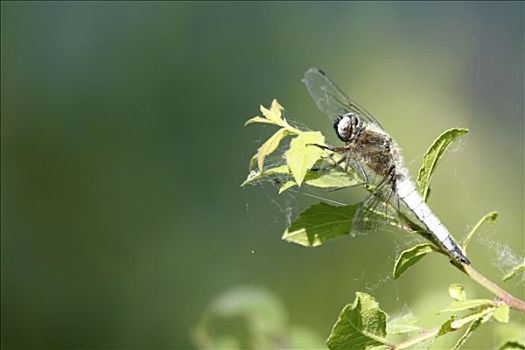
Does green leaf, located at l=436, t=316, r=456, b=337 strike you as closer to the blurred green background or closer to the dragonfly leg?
the dragonfly leg

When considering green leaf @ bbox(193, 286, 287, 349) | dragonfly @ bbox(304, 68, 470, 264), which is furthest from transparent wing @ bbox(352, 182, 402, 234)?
green leaf @ bbox(193, 286, 287, 349)

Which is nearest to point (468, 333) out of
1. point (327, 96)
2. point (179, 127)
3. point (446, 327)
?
point (446, 327)

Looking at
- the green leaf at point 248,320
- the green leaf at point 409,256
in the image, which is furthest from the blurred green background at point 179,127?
Answer: the green leaf at point 409,256

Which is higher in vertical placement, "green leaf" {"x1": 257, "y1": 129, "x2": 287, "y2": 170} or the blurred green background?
the blurred green background

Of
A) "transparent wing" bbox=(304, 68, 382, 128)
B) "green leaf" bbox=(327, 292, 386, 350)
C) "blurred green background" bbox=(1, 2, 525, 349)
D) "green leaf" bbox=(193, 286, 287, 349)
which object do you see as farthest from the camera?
"blurred green background" bbox=(1, 2, 525, 349)

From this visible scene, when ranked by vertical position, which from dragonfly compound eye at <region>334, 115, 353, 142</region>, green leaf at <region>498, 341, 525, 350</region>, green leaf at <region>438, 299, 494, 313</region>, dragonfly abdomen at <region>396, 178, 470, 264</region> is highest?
dragonfly compound eye at <region>334, 115, 353, 142</region>

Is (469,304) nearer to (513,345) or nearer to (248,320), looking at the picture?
(513,345)

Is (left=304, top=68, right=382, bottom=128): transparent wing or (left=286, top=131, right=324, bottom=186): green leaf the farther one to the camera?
(left=304, top=68, right=382, bottom=128): transparent wing
